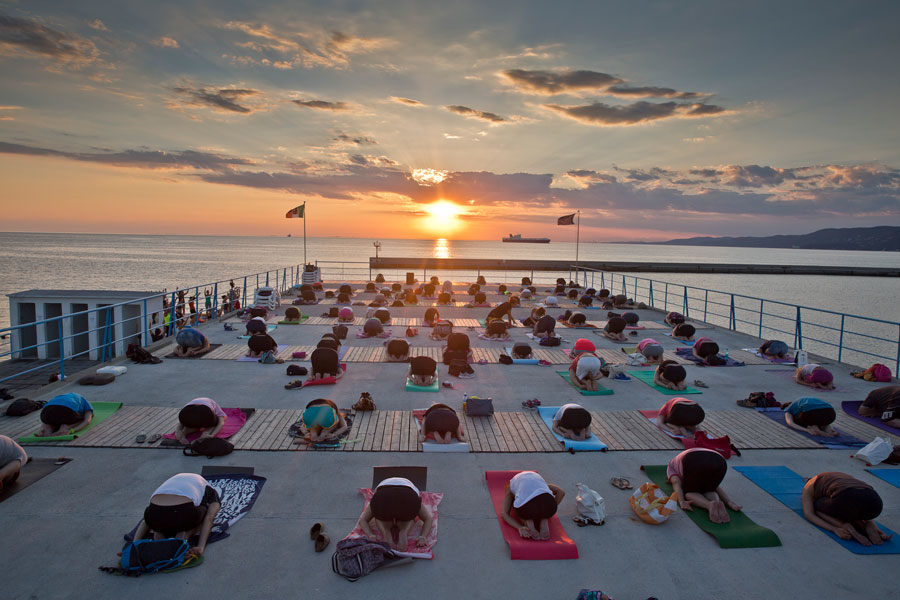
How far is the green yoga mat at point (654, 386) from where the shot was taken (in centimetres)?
1266

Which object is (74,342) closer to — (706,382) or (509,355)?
(509,355)

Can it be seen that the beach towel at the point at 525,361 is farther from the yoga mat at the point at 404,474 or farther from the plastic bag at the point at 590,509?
the plastic bag at the point at 590,509

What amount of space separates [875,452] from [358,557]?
9.40 metres

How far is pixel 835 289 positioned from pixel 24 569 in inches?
3644

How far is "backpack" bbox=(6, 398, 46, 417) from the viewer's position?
9.52 metres

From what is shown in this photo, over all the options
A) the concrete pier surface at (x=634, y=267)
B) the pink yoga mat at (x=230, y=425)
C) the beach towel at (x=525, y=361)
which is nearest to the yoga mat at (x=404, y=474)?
the pink yoga mat at (x=230, y=425)

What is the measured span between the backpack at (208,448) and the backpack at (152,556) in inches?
105

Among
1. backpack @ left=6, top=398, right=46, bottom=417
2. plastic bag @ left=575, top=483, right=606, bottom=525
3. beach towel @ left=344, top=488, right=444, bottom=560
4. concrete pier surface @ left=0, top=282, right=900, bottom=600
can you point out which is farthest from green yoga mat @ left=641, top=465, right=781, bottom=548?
backpack @ left=6, top=398, right=46, bottom=417

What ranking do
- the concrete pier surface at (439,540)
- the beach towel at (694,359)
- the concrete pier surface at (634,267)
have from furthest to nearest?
1. the concrete pier surface at (634,267)
2. the beach towel at (694,359)
3. the concrete pier surface at (439,540)

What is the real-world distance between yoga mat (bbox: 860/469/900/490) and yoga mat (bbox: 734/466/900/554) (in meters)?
1.47

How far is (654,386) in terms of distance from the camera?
13.1 meters

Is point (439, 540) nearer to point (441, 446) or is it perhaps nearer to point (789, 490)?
point (441, 446)

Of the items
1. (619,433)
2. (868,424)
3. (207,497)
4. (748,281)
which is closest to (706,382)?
(868,424)

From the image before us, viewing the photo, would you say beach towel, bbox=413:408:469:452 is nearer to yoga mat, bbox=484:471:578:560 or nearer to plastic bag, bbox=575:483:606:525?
yoga mat, bbox=484:471:578:560
